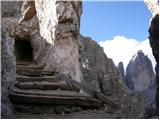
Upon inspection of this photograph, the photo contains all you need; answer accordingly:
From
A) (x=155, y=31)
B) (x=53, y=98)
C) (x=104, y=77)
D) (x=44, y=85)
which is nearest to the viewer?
(x=155, y=31)

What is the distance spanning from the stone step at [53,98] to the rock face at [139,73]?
144ft

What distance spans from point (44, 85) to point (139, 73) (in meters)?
44.9

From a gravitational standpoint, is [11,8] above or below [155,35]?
above

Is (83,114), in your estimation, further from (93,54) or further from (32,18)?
(93,54)

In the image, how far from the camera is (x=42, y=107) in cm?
724

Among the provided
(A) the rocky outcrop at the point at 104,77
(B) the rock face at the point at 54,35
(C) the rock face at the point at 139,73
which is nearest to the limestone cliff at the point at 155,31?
(B) the rock face at the point at 54,35

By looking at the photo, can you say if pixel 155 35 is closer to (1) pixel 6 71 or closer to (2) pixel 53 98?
(2) pixel 53 98

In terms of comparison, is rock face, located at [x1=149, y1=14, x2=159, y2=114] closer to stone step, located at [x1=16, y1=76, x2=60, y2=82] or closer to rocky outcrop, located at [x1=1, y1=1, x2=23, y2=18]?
stone step, located at [x1=16, y1=76, x2=60, y2=82]

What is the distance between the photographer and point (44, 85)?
8.41m

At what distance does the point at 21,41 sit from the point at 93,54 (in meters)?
23.0

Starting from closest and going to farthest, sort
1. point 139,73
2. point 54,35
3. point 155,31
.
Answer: point 155,31 < point 54,35 < point 139,73

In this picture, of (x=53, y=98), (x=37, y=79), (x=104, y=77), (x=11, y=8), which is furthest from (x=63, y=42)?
(x=104, y=77)

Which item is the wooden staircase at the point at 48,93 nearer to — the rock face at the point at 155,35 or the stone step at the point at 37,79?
the stone step at the point at 37,79

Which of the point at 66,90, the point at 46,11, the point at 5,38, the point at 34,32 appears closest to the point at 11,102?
the point at 5,38
